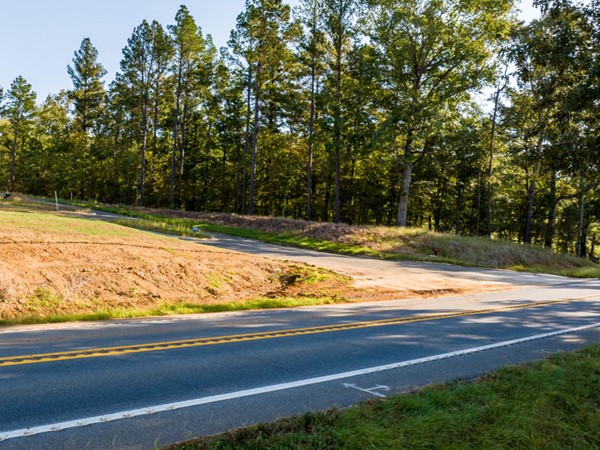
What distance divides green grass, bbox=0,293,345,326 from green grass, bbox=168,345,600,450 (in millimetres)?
6660

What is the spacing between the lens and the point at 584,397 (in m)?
5.56

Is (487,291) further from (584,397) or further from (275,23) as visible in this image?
(275,23)

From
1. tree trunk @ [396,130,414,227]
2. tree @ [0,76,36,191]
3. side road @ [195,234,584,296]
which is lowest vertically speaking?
side road @ [195,234,584,296]

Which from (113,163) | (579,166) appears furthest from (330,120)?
(113,163)

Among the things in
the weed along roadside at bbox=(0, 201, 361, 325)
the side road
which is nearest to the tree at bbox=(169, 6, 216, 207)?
the side road

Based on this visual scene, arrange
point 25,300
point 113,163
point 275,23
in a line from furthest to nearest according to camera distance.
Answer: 1. point 113,163
2. point 275,23
3. point 25,300

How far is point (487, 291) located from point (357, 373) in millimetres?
12129

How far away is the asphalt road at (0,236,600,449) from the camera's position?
14.5 feet

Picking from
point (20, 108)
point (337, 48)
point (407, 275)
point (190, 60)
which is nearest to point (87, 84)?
point (20, 108)

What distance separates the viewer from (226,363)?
6.49 metres

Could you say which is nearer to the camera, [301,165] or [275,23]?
[275,23]

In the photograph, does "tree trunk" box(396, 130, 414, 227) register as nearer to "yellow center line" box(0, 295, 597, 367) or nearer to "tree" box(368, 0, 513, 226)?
"tree" box(368, 0, 513, 226)

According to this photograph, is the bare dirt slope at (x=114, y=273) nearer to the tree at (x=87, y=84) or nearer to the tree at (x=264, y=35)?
the tree at (x=264, y=35)

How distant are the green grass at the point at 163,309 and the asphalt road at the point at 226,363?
2.30 feet
